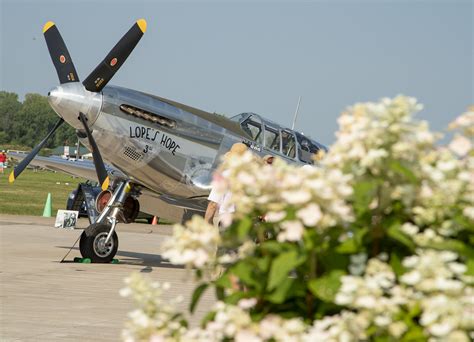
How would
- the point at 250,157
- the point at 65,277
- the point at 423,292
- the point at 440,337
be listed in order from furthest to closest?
the point at 65,277 < the point at 250,157 < the point at 423,292 < the point at 440,337

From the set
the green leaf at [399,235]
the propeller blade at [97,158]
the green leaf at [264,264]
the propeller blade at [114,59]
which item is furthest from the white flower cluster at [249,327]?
the propeller blade at [114,59]

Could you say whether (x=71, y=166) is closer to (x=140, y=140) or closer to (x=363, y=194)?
(x=140, y=140)

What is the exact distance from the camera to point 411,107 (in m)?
2.33

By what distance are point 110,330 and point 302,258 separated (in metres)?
5.14

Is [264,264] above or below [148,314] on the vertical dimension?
above

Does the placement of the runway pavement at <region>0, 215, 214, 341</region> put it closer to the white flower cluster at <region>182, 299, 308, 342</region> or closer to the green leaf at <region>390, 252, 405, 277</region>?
the white flower cluster at <region>182, 299, 308, 342</region>

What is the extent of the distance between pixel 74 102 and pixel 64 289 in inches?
139

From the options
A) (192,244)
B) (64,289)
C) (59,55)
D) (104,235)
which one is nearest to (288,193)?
(192,244)

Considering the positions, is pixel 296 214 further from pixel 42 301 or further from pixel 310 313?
pixel 42 301

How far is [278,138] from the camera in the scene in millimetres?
14141

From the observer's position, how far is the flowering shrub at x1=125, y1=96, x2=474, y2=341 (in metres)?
2.19

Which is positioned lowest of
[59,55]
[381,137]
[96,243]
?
[381,137]

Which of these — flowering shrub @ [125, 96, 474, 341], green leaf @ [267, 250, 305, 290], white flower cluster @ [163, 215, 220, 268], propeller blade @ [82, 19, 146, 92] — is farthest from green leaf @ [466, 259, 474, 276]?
propeller blade @ [82, 19, 146, 92]

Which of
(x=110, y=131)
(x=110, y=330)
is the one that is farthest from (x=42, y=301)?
(x=110, y=131)
